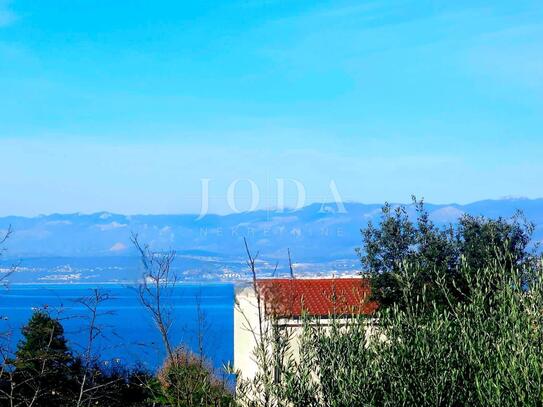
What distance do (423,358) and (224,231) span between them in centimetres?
11339

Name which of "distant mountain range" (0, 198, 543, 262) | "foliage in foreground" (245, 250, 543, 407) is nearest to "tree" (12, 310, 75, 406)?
"foliage in foreground" (245, 250, 543, 407)

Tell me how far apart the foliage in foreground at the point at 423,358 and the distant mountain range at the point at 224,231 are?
4388 cm

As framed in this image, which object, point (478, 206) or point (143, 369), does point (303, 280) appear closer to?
point (143, 369)

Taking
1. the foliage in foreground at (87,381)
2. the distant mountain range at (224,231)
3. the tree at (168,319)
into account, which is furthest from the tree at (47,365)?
the distant mountain range at (224,231)

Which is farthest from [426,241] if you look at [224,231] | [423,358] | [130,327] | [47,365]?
[224,231]

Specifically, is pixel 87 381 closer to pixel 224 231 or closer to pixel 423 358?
pixel 423 358

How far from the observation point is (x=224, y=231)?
120 metres

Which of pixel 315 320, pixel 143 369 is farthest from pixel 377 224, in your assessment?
pixel 315 320

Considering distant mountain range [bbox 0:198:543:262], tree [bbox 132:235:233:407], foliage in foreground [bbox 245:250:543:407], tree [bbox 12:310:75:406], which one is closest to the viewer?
foliage in foreground [bbox 245:250:543:407]

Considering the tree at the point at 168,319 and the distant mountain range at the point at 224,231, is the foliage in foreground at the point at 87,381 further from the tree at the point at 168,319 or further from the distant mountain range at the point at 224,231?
the distant mountain range at the point at 224,231

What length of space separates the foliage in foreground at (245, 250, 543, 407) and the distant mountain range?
144ft

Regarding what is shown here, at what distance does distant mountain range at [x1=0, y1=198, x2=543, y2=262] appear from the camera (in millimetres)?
92250

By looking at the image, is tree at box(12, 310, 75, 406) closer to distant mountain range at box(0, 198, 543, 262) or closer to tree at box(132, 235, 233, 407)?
tree at box(132, 235, 233, 407)

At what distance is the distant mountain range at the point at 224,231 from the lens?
9225cm
